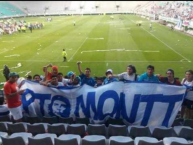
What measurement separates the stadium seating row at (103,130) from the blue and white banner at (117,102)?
56cm

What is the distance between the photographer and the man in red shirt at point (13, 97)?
6.65 m

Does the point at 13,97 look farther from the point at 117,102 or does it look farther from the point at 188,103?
the point at 188,103

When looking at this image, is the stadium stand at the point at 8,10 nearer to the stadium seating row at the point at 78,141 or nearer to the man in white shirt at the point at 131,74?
the man in white shirt at the point at 131,74

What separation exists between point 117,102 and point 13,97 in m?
3.00

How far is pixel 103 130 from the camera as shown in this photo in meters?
6.02

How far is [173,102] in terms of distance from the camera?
Answer: 21.5ft

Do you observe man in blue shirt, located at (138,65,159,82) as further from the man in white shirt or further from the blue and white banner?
the blue and white banner

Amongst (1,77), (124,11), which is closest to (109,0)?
(124,11)

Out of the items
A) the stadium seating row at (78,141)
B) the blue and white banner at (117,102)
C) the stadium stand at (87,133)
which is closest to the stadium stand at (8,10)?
the blue and white banner at (117,102)

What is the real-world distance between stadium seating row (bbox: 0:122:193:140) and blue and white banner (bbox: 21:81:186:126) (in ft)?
1.84

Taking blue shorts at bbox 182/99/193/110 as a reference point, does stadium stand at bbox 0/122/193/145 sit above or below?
below

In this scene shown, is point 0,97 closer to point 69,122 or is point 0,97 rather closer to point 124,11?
point 69,122

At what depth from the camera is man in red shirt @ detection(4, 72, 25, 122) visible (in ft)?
21.8

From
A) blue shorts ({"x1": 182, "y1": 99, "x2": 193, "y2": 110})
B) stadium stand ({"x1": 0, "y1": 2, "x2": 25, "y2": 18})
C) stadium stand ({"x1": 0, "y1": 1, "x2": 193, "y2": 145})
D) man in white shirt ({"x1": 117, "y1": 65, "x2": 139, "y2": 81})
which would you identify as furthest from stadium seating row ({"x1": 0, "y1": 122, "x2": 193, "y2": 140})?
stadium stand ({"x1": 0, "y1": 2, "x2": 25, "y2": 18})
